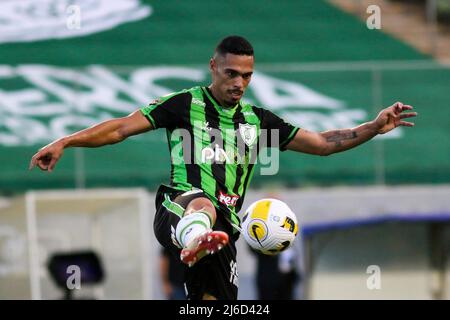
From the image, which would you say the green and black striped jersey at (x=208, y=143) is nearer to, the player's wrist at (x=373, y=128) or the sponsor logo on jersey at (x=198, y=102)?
the sponsor logo on jersey at (x=198, y=102)

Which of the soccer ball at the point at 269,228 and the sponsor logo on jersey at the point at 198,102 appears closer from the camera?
the soccer ball at the point at 269,228

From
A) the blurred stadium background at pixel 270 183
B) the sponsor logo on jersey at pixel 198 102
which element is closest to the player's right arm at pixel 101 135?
the sponsor logo on jersey at pixel 198 102

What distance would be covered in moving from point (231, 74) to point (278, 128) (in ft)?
2.35

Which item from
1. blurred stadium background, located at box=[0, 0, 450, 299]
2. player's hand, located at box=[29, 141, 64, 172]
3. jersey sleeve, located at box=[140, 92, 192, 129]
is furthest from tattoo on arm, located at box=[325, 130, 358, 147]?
blurred stadium background, located at box=[0, 0, 450, 299]

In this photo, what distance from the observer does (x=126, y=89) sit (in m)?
15.5

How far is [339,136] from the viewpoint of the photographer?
7930mm

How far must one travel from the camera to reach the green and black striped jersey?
7.19 m

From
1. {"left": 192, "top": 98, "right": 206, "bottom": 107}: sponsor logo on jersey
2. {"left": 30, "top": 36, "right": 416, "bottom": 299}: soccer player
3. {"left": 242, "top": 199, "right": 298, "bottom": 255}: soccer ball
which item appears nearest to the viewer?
{"left": 242, "top": 199, "right": 298, "bottom": 255}: soccer ball

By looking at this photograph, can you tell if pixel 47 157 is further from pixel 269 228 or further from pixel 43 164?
pixel 269 228

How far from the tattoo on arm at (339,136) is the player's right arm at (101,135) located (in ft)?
4.98

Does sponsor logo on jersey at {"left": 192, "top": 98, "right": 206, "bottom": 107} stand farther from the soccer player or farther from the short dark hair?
the short dark hair

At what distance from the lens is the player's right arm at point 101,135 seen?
6.86 metres

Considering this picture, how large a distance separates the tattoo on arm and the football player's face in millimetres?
977

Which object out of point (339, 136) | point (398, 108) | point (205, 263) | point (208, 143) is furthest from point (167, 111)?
point (398, 108)
